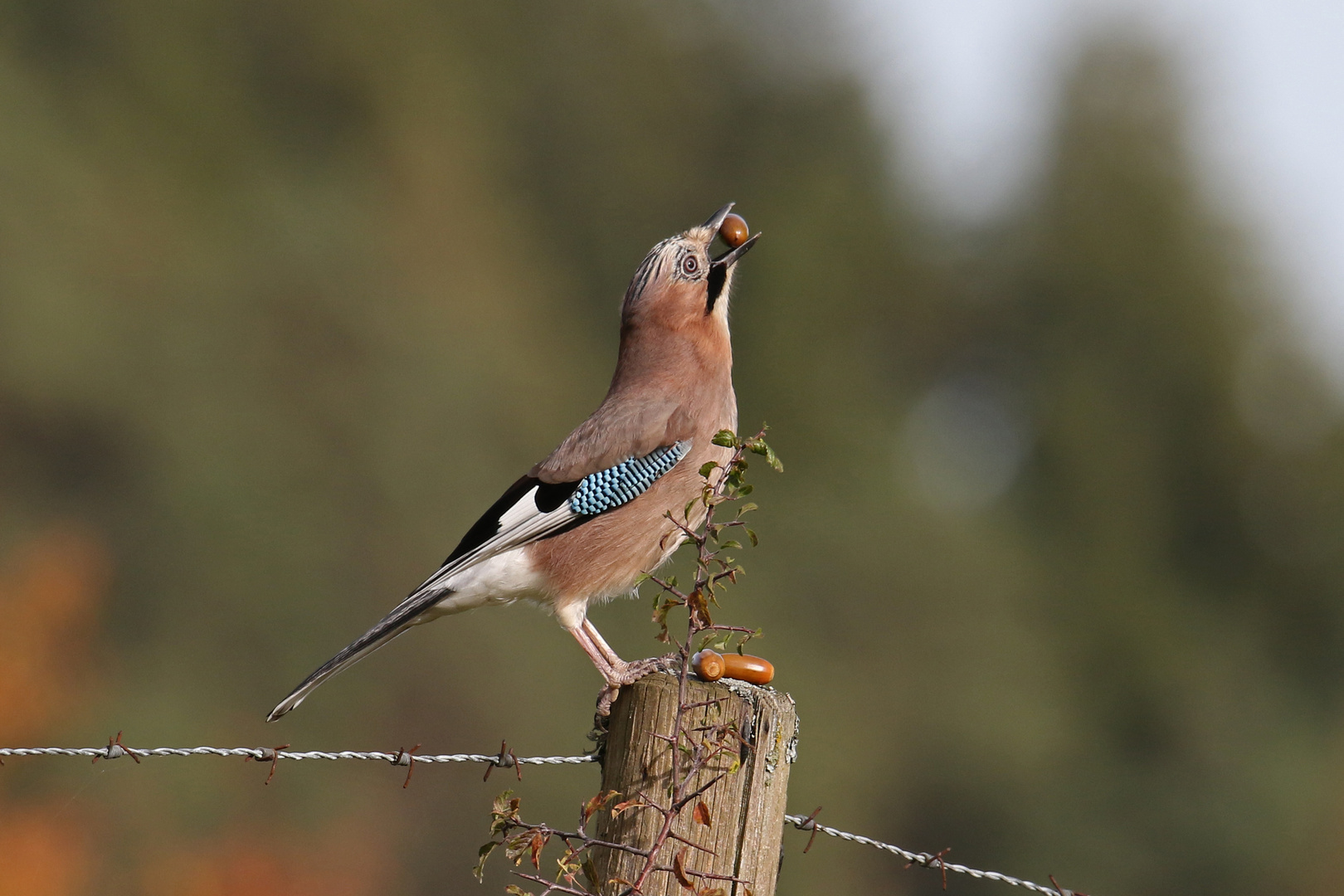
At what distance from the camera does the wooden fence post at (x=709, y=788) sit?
3420 millimetres

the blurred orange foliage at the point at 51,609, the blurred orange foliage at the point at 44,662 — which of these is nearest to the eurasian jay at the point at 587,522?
the blurred orange foliage at the point at 44,662

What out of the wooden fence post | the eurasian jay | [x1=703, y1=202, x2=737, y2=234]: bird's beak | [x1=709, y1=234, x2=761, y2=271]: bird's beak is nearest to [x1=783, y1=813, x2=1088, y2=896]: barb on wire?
the wooden fence post

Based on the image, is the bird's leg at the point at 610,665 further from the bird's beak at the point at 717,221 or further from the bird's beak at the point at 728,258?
the bird's beak at the point at 717,221

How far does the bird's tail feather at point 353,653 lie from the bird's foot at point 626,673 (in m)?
0.76

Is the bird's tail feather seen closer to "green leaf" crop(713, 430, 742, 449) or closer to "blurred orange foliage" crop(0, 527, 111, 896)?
"green leaf" crop(713, 430, 742, 449)

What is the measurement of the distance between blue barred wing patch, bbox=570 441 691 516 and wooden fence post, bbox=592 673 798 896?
1.79 meters

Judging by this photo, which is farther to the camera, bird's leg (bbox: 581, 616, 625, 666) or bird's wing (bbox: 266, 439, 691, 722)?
bird's wing (bbox: 266, 439, 691, 722)

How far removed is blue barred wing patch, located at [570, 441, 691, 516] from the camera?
533cm

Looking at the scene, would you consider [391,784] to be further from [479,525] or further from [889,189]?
[889,189]

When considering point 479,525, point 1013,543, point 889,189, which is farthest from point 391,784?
point 889,189

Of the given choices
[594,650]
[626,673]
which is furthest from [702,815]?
[594,650]

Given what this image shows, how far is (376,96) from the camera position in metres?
33.9

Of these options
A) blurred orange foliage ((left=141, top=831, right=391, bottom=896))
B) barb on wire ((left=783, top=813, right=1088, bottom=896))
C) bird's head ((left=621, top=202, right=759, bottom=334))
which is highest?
blurred orange foliage ((left=141, top=831, right=391, bottom=896))

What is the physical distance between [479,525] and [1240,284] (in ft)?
112
